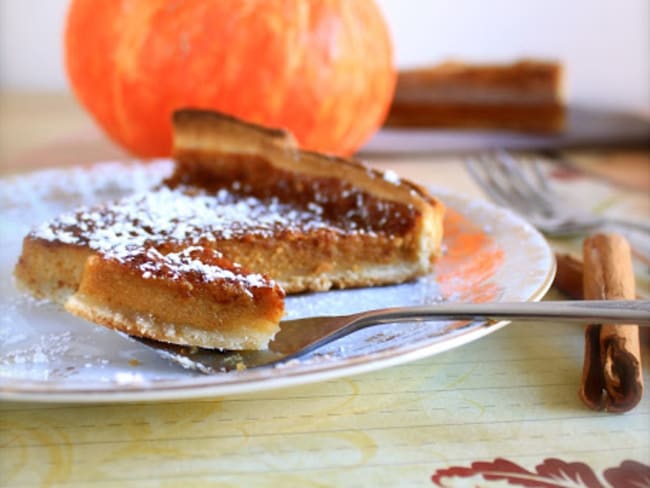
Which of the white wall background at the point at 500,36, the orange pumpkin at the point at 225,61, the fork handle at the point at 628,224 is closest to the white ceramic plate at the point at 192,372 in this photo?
the orange pumpkin at the point at 225,61

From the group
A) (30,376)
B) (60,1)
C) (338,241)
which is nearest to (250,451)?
(30,376)

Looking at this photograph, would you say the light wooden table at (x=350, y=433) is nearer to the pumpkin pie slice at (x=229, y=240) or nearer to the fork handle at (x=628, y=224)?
the pumpkin pie slice at (x=229, y=240)

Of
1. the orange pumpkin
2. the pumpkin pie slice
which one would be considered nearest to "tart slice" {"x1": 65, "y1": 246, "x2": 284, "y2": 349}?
the pumpkin pie slice

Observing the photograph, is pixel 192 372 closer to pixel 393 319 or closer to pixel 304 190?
pixel 393 319

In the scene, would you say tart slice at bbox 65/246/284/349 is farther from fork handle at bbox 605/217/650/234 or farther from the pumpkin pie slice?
fork handle at bbox 605/217/650/234

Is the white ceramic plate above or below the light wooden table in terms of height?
above

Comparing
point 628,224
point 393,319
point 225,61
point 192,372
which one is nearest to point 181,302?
point 192,372
